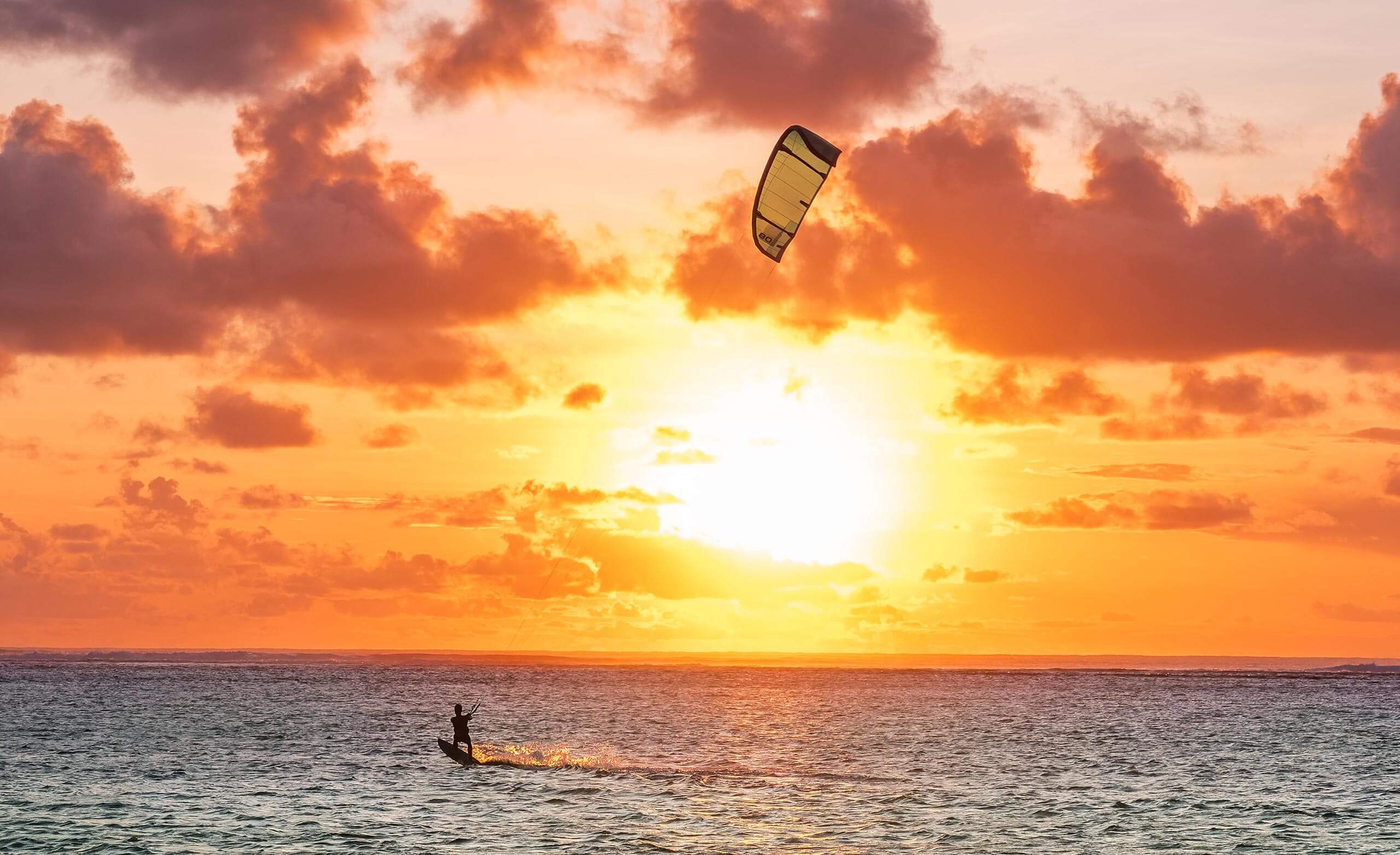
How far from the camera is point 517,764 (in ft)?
207

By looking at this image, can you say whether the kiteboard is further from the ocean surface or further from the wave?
the wave

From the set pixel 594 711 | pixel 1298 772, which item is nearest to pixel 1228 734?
pixel 1298 772

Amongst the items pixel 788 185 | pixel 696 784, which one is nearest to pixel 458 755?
pixel 696 784

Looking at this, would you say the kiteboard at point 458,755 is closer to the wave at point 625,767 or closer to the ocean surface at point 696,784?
the ocean surface at point 696,784

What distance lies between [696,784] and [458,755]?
1267 cm

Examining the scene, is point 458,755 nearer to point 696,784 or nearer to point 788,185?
point 696,784

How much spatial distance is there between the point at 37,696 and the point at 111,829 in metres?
119

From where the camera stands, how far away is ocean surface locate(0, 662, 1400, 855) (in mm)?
42094

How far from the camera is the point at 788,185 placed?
3597 centimetres

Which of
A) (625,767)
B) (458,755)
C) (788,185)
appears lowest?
(625,767)

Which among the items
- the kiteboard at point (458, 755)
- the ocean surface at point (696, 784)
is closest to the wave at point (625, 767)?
the ocean surface at point (696, 784)

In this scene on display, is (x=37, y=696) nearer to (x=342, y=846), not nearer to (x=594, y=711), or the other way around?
(x=594, y=711)

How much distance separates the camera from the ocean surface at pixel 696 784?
42094 millimetres

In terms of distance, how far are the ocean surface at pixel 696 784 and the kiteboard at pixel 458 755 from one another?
617 millimetres
